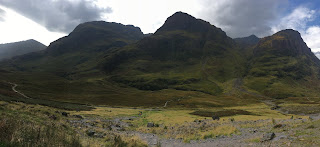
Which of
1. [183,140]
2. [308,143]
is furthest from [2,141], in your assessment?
[308,143]

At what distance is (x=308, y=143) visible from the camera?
573 inches

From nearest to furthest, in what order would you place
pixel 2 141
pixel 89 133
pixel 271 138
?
pixel 2 141 < pixel 271 138 < pixel 89 133

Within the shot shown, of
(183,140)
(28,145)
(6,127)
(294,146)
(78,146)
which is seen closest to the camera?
(28,145)

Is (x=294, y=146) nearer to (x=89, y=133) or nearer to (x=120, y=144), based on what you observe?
(x=120, y=144)

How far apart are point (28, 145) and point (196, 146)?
15.5 meters

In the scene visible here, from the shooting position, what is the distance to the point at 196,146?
1939 cm

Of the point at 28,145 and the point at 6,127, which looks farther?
the point at 6,127

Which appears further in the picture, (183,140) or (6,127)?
(183,140)

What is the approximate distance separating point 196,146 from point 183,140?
272 cm

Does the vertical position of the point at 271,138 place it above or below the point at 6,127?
below

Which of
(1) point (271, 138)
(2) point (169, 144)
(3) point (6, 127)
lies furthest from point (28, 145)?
(1) point (271, 138)

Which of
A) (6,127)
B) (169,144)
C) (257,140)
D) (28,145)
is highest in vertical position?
(6,127)

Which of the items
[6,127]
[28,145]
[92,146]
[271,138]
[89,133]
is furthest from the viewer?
[89,133]

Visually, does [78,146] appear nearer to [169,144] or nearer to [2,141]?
[2,141]
